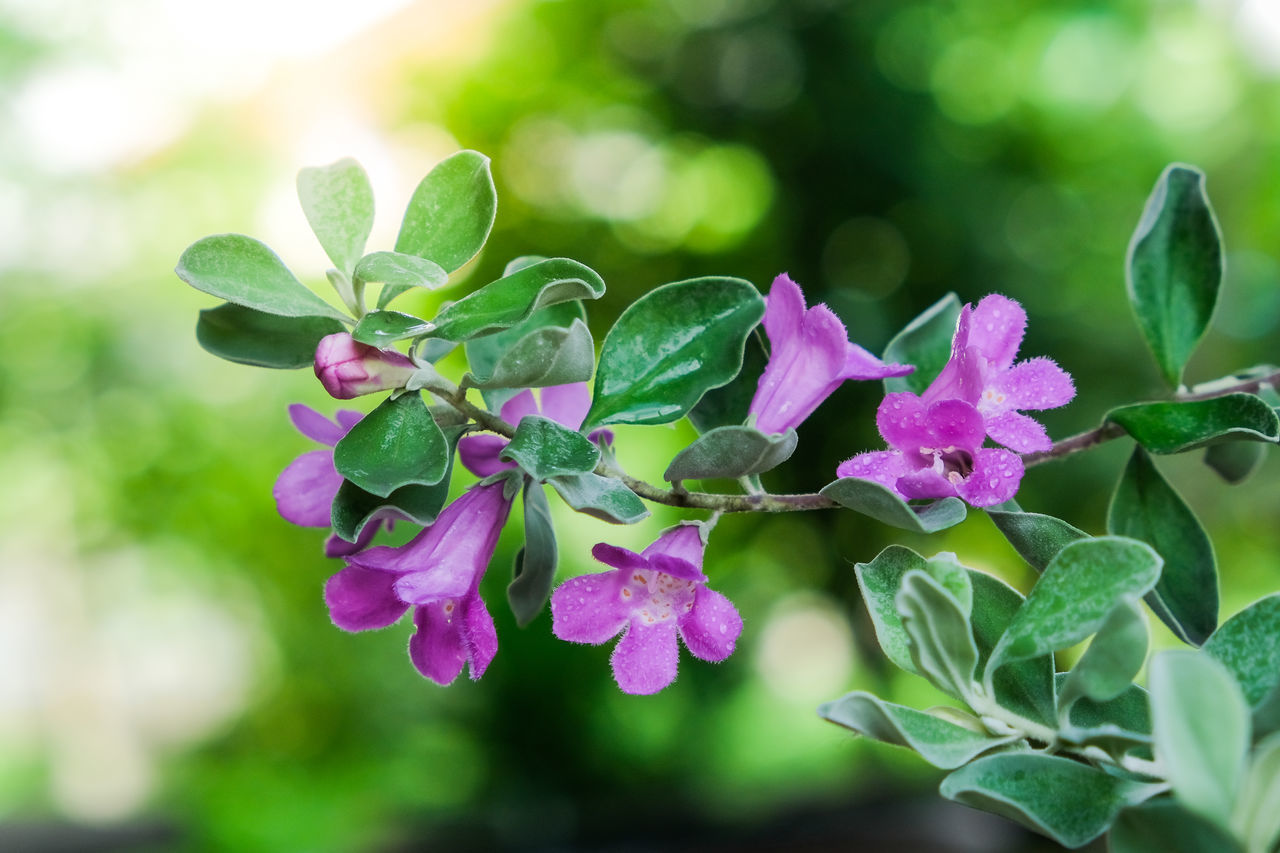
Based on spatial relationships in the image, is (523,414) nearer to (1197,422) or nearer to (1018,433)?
(1018,433)

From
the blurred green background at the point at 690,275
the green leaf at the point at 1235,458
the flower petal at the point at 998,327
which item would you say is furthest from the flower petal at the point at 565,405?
the blurred green background at the point at 690,275

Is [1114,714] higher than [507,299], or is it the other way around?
[507,299]

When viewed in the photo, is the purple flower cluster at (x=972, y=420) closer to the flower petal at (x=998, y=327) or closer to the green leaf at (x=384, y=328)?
the flower petal at (x=998, y=327)

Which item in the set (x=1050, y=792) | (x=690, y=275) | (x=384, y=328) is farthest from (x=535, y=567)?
(x=690, y=275)

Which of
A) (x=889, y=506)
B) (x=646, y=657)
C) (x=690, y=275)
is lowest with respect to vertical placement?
(x=690, y=275)

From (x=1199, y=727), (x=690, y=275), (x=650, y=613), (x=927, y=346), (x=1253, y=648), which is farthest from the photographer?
(x=690, y=275)

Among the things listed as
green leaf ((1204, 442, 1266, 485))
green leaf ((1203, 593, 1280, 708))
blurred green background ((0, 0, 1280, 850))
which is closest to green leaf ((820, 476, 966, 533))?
green leaf ((1203, 593, 1280, 708))

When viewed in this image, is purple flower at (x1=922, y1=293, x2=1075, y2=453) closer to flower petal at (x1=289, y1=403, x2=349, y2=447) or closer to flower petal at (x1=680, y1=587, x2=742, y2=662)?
flower petal at (x1=680, y1=587, x2=742, y2=662)

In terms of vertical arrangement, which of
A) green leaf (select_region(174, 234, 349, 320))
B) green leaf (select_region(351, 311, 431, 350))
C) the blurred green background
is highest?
green leaf (select_region(174, 234, 349, 320))
